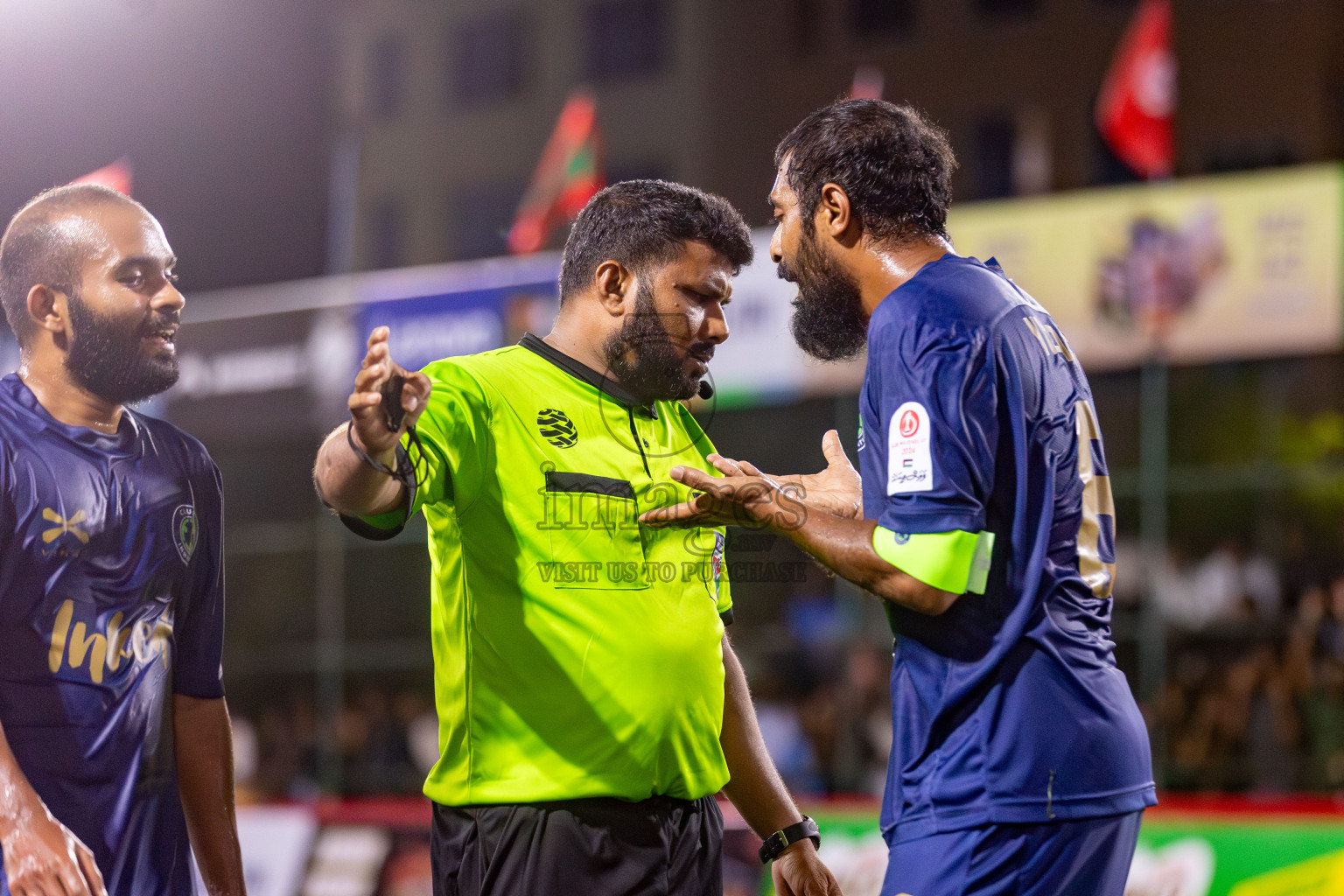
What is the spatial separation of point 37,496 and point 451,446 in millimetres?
992

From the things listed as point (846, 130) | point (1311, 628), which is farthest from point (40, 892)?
point (1311, 628)

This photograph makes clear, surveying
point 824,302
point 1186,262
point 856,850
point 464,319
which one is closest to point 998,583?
point 824,302

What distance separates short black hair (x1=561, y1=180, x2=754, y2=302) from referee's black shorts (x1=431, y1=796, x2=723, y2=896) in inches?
49.5

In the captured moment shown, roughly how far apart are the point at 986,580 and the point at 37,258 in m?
2.28

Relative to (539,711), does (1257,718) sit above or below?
below

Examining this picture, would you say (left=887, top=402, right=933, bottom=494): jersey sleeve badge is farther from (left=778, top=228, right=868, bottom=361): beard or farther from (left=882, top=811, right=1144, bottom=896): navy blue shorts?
(left=882, top=811, right=1144, bottom=896): navy blue shorts

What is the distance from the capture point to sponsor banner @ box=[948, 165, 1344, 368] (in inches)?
396

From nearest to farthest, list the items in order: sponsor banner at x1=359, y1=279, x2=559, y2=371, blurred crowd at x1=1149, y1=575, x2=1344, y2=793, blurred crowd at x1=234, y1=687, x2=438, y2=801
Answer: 1. blurred crowd at x1=1149, y1=575, x2=1344, y2=793
2. sponsor banner at x1=359, y1=279, x2=559, y2=371
3. blurred crowd at x1=234, y1=687, x2=438, y2=801

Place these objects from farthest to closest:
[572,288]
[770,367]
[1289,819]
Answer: [770,367] → [1289,819] → [572,288]

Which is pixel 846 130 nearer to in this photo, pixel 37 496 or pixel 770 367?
pixel 37 496

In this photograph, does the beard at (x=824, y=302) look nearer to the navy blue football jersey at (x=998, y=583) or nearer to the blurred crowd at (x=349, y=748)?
the navy blue football jersey at (x=998, y=583)

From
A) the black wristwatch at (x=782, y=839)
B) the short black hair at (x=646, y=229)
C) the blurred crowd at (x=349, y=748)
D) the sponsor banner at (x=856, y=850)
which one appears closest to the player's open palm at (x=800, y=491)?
the short black hair at (x=646, y=229)

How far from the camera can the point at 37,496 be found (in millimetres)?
3283

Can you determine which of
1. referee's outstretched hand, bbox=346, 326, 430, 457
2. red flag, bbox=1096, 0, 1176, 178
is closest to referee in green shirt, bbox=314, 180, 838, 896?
referee's outstretched hand, bbox=346, 326, 430, 457
